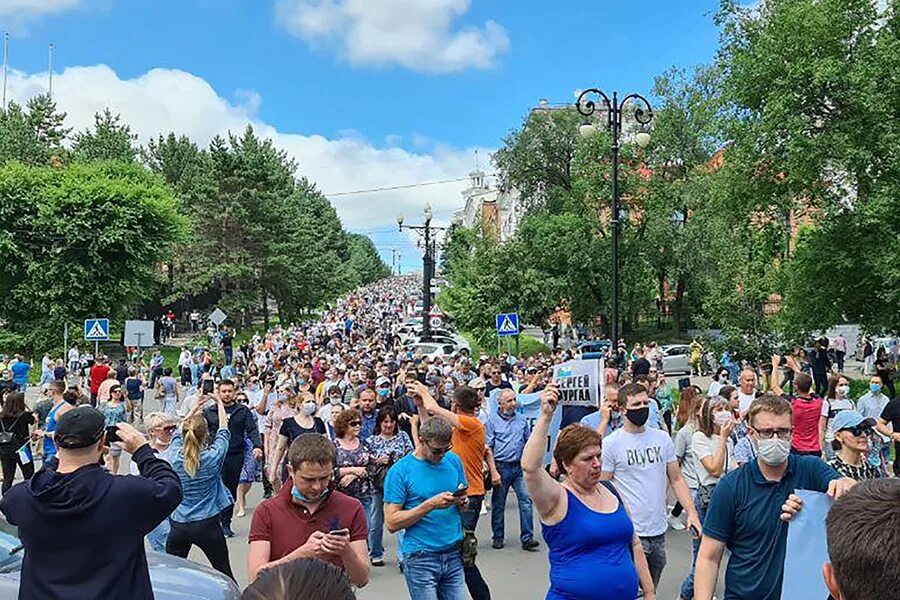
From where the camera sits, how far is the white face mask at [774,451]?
3.82 m

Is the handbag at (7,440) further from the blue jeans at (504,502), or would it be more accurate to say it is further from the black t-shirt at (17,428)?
the blue jeans at (504,502)

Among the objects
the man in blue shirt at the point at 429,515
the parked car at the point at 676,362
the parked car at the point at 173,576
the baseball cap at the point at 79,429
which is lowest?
the parked car at the point at 676,362

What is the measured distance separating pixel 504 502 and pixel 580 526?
533cm

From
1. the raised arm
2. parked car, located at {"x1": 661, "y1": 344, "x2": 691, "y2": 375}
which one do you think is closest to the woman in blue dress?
the raised arm

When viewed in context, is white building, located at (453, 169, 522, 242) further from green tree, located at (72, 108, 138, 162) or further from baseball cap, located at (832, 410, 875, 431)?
baseball cap, located at (832, 410, 875, 431)

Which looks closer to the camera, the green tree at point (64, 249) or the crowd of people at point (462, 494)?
the crowd of people at point (462, 494)

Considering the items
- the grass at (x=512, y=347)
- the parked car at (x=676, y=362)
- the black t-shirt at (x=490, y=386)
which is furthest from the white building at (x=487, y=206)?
the black t-shirt at (x=490, y=386)

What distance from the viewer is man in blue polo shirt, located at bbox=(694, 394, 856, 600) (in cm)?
379

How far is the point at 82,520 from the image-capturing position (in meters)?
3.47

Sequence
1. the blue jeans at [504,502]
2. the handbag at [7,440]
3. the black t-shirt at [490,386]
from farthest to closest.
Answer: the black t-shirt at [490,386] → the handbag at [7,440] → the blue jeans at [504,502]

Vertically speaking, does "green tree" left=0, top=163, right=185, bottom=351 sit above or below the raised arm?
above

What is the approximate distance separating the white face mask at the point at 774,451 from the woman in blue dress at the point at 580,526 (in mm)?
747

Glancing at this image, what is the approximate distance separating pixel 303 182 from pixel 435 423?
95023 millimetres

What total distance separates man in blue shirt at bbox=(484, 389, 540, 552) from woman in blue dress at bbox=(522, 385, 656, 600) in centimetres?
502
